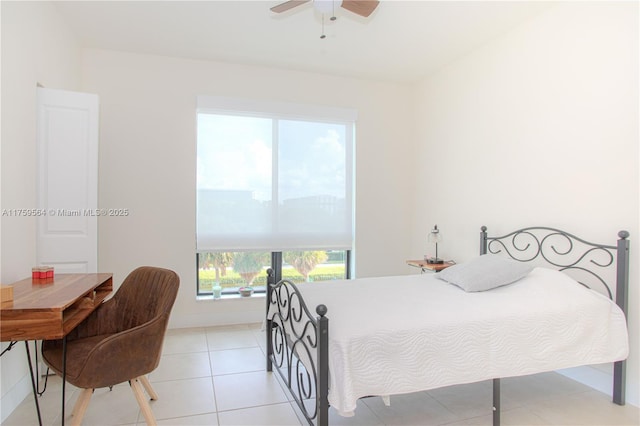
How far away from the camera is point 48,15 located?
2.78 m

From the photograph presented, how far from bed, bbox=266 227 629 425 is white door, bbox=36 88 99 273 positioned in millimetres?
1504

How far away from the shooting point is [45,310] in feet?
5.67

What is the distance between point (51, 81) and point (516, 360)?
3.71 m

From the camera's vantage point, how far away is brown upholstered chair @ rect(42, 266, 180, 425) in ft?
6.18

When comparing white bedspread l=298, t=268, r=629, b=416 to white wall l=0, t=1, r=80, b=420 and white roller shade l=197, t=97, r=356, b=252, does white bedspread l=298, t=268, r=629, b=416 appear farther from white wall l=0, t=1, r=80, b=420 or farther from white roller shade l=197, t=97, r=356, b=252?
white wall l=0, t=1, r=80, b=420

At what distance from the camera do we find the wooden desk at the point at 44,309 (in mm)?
1705

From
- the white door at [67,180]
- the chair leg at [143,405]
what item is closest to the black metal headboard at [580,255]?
the chair leg at [143,405]

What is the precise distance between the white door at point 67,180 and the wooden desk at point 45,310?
52cm

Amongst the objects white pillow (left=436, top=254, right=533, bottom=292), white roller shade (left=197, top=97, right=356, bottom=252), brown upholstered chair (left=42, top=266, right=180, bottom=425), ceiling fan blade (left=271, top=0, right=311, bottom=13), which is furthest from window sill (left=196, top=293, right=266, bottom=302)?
ceiling fan blade (left=271, top=0, right=311, bottom=13)

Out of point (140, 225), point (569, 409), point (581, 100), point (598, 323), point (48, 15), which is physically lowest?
point (569, 409)

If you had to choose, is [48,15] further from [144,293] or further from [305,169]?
[305,169]

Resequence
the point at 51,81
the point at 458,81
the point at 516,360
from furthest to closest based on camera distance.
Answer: the point at 458,81 → the point at 51,81 → the point at 516,360

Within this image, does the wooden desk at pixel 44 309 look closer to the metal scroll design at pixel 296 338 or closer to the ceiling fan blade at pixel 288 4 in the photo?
the metal scroll design at pixel 296 338

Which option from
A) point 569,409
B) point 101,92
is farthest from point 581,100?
→ point 101,92
